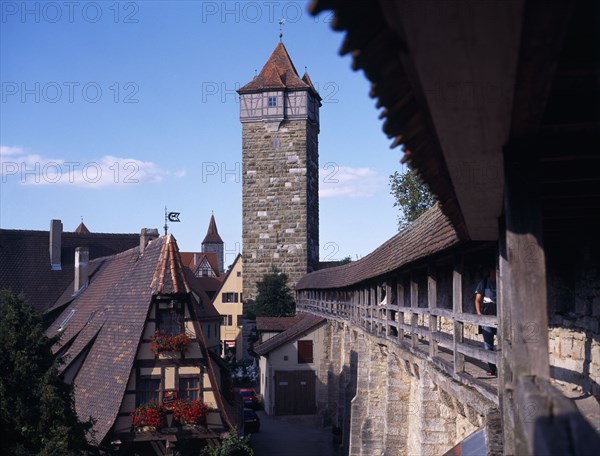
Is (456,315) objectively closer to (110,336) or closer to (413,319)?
(413,319)

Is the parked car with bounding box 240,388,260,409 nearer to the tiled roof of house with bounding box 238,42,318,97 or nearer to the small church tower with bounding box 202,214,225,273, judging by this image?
the tiled roof of house with bounding box 238,42,318,97

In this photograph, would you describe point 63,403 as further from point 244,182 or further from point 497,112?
point 244,182

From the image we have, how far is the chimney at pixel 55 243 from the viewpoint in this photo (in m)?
35.2

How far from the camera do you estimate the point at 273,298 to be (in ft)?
137

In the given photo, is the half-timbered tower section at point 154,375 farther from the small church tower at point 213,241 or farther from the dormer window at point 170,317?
the small church tower at point 213,241

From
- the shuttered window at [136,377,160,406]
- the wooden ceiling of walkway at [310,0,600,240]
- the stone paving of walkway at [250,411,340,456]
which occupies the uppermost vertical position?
the wooden ceiling of walkway at [310,0,600,240]

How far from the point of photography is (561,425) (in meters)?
2.67

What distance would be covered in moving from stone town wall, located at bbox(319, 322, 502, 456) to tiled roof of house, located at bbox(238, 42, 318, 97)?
22.6 metres

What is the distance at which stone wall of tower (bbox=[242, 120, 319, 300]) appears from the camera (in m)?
43.4

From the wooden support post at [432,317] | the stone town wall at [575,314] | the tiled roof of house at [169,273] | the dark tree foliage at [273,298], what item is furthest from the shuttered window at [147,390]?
the dark tree foliage at [273,298]

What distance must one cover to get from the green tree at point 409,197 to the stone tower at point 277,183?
10660 millimetres

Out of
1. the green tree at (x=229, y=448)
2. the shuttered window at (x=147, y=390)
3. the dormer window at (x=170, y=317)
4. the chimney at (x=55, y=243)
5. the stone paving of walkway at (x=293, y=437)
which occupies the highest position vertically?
the chimney at (x=55, y=243)

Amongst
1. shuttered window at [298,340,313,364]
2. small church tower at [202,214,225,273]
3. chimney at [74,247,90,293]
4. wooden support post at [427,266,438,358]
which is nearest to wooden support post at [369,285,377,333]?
wooden support post at [427,266,438,358]

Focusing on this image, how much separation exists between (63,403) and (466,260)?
23.3 ft
